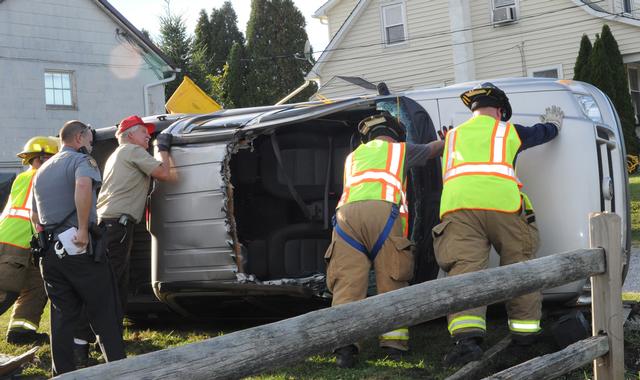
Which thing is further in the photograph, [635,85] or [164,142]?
[635,85]

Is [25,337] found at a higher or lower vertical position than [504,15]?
lower

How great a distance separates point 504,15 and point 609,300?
17160 millimetres

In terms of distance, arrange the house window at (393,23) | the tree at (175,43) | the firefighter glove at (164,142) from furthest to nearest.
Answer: the tree at (175,43) → the house window at (393,23) → the firefighter glove at (164,142)

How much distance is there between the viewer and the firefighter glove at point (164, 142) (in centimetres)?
593

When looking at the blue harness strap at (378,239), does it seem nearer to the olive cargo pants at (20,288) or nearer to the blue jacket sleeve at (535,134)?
the blue jacket sleeve at (535,134)

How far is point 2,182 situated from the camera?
44.0 ft

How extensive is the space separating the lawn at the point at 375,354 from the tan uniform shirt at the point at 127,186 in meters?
1.12

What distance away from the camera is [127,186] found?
600 centimetres

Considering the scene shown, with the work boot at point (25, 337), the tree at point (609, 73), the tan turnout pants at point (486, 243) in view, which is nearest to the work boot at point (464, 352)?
the tan turnout pants at point (486, 243)

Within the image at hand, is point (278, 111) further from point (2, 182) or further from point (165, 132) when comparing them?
point (2, 182)

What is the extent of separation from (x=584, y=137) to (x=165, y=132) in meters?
2.85

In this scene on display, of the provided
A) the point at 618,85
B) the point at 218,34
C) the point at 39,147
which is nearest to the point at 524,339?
the point at 39,147

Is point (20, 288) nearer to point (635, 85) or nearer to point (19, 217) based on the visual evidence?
point (19, 217)

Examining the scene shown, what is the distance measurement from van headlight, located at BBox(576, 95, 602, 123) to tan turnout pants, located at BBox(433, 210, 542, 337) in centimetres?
105
